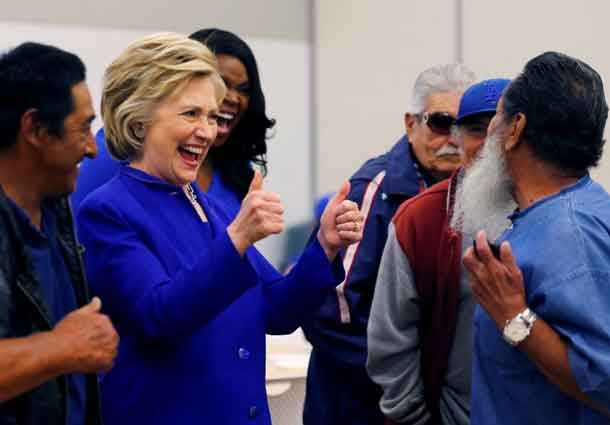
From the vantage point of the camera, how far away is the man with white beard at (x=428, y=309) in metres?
2.43

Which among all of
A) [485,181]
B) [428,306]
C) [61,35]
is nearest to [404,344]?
[428,306]

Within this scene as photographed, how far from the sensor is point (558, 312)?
190cm

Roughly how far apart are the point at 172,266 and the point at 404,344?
578mm

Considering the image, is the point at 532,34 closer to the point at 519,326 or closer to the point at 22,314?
the point at 519,326

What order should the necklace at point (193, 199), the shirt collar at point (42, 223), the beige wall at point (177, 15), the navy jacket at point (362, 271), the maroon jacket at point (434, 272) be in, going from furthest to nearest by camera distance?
the beige wall at point (177, 15), the navy jacket at point (362, 271), the maroon jacket at point (434, 272), the necklace at point (193, 199), the shirt collar at point (42, 223)

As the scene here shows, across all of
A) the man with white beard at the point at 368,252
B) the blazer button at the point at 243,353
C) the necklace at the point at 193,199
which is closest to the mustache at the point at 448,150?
the man with white beard at the point at 368,252

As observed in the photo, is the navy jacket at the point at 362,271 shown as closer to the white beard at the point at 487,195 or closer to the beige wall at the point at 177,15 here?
the white beard at the point at 487,195

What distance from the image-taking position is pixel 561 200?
6.50 ft

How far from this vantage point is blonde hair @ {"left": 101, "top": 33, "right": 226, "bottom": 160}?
2180 millimetres

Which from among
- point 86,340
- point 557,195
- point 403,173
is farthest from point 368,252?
point 86,340

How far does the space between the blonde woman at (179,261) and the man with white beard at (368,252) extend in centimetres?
45

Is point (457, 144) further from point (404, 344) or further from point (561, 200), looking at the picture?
point (561, 200)

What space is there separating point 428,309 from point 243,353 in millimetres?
479

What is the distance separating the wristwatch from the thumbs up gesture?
0.41m
